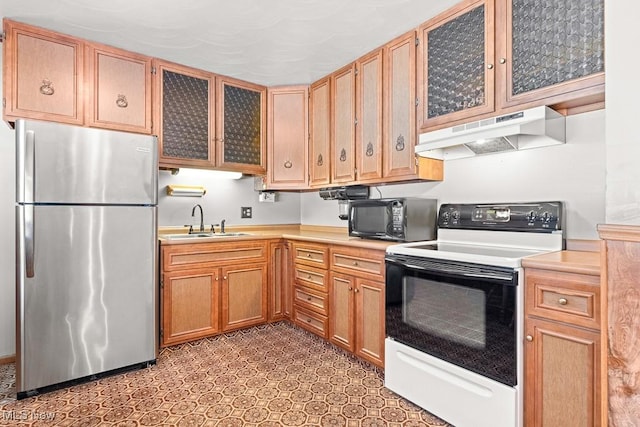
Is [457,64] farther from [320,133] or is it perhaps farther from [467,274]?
[320,133]

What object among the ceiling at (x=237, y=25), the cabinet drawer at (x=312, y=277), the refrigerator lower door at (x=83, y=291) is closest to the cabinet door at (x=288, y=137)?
the ceiling at (x=237, y=25)

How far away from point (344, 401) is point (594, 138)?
2011 mm

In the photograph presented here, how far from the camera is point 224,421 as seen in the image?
73.7 inches

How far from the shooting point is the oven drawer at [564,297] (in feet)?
4.52

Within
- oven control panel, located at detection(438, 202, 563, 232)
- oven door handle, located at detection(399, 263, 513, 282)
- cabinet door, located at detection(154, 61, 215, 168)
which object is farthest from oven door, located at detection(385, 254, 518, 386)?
cabinet door, located at detection(154, 61, 215, 168)

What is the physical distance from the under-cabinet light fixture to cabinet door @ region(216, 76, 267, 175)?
13.9 inches

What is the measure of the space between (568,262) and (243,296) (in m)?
2.48

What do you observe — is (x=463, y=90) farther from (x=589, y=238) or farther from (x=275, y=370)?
(x=275, y=370)

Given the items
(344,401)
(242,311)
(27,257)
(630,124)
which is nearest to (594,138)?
(630,124)

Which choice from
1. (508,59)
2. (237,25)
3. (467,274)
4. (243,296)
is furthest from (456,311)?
(237,25)

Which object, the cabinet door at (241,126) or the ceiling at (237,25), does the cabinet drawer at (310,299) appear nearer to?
the cabinet door at (241,126)

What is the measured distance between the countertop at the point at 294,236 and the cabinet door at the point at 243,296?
28cm


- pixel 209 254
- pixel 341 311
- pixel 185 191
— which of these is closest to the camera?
pixel 341 311

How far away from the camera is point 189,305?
2.89 meters
